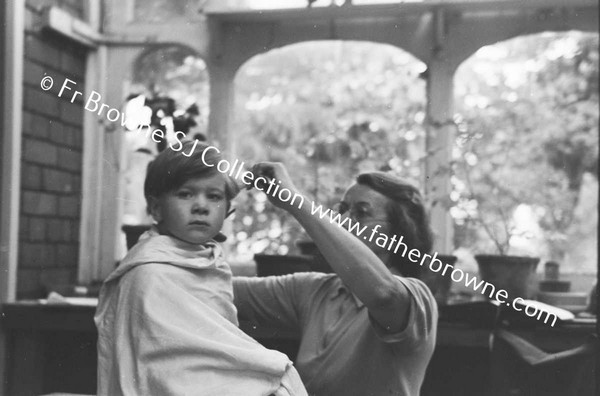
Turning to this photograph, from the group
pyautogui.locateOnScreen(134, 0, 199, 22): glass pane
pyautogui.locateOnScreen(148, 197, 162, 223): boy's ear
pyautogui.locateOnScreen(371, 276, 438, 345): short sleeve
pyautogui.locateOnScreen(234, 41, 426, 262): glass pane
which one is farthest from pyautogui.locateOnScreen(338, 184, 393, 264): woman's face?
pyautogui.locateOnScreen(134, 0, 199, 22): glass pane

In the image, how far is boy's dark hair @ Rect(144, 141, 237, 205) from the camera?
1525 millimetres

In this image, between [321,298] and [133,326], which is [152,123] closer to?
[321,298]

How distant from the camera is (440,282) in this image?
2.62 metres

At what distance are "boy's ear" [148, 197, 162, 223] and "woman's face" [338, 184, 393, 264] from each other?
17.8 inches

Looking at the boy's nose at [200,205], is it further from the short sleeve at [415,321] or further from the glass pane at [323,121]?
the glass pane at [323,121]

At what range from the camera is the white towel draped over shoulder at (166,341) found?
140 centimetres

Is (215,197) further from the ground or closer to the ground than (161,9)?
closer to the ground

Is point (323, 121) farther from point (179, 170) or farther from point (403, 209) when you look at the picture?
point (179, 170)

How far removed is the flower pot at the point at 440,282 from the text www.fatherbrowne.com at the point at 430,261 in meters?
0.02

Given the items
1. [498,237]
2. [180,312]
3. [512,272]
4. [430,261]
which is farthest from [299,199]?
[498,237]

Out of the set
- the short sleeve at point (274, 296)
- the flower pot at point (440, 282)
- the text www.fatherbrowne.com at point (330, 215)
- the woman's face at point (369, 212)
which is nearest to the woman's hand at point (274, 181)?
the text www.fatherbrowne.com at point (330, 215)

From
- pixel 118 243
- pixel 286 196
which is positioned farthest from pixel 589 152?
pixel 286 196

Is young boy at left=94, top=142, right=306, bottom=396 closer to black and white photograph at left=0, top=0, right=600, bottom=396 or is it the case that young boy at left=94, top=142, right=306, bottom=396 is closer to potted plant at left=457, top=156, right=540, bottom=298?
black and white photograph at left=0, top=0, right=600, bottom=396

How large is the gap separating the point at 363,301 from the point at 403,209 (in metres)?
0.29
